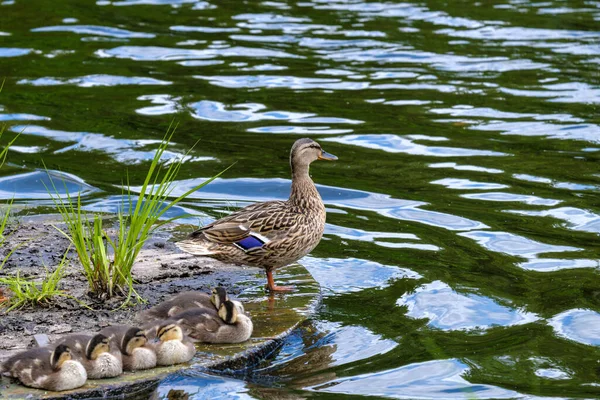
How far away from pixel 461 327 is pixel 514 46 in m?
9.86

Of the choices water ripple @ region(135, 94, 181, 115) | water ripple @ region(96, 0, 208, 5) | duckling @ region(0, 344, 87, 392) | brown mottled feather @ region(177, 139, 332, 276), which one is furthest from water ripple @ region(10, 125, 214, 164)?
water ripple @ region(96, 0, 208, 5)

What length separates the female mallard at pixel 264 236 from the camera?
796cm

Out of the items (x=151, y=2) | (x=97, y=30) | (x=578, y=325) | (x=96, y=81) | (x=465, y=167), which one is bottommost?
(x=578, y=325)

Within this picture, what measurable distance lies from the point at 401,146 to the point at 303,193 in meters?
4.11

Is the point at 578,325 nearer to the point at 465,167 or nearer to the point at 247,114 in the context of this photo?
the point at 465,167

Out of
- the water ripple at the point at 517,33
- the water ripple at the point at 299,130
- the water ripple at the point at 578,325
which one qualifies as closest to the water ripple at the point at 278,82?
→ the water ripple at the point at 299,130

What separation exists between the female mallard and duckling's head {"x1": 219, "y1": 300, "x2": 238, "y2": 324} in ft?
3.77

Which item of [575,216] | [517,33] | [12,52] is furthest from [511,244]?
[12,52]

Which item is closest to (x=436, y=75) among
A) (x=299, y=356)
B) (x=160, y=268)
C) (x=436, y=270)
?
(x=436, y=270)

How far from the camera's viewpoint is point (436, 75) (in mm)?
15375

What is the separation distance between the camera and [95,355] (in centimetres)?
610

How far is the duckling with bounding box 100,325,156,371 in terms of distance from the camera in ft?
20.5

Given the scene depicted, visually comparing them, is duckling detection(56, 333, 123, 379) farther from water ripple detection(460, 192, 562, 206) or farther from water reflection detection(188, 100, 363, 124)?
water reflection detection(188, 100, 363, 124)

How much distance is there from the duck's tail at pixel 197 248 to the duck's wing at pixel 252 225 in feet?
0.27
